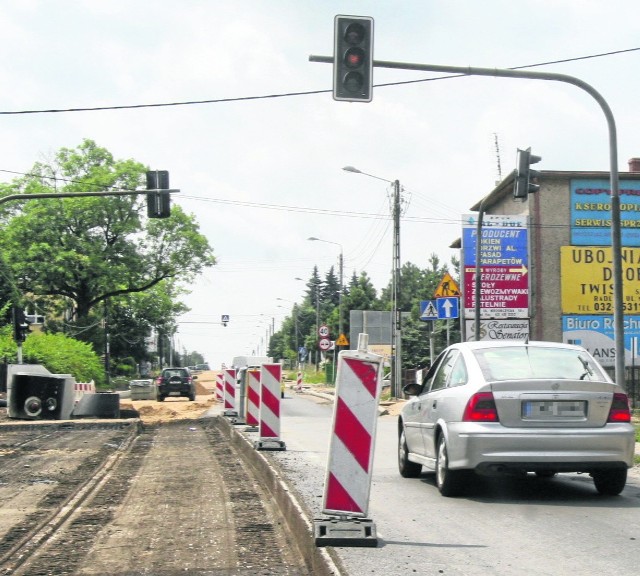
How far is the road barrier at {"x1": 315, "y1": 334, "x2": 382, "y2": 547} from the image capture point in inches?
260

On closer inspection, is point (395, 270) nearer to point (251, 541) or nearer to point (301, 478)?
point (301, 478)

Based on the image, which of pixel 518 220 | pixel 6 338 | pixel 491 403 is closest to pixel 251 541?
pixel 491 403

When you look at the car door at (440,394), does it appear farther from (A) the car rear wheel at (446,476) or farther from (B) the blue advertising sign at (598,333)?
(B) the blue advertising sign at (598,333)

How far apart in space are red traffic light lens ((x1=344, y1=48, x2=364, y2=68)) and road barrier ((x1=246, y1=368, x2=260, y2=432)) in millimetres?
6063

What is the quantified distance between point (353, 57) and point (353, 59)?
0.03 meters

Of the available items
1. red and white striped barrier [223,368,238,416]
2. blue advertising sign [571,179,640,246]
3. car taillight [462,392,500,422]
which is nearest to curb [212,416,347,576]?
car taillight [462,392,500,422]

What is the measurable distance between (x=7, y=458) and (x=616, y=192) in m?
9.85

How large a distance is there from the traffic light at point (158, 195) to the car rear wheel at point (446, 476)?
1449 centimetres

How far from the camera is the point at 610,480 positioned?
9383 millimetres

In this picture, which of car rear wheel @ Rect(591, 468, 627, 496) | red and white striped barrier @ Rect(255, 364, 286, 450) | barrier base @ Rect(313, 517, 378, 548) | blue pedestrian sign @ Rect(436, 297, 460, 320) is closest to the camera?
barrier base @ Rect(313, 517, 378, 548)

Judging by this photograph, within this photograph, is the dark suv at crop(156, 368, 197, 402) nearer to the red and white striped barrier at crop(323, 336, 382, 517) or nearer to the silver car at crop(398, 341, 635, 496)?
the silver car at crop(398, 341, 635, 496)

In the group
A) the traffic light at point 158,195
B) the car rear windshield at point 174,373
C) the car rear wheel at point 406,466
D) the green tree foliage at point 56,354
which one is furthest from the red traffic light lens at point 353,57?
the car rear windshield at point 174,373

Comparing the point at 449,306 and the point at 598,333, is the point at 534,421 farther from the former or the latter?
the point at 598,333

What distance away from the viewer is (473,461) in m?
8.87
